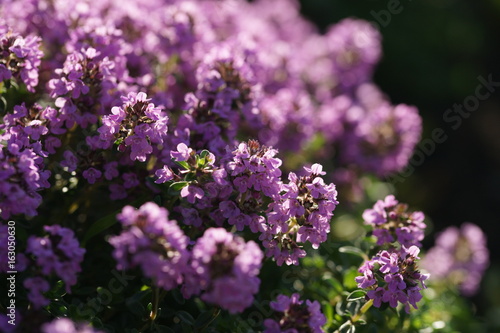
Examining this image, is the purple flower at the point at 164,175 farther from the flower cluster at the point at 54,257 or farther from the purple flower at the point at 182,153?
the flower cluster at the point at 54,257

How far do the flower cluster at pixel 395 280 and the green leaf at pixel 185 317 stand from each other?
29.2 inches

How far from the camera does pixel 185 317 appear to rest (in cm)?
234

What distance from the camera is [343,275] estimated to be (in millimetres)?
2939

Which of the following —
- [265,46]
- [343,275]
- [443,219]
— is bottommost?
[443,219]

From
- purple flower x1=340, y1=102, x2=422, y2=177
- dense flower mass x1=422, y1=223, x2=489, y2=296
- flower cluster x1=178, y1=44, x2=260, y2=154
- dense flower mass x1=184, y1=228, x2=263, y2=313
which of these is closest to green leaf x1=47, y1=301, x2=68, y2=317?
dense flower mass x1=184, y1=228, x2=263, y2=313

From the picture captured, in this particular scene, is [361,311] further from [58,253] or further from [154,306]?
[58,253]

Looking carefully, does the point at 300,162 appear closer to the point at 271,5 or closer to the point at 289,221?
the point at 289,221

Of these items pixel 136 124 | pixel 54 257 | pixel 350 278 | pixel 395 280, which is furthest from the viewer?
pixel 350 278

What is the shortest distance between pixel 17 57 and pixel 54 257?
1.12m

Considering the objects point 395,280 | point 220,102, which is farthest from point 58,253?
point 395,280

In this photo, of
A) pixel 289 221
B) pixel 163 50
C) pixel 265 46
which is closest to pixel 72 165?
pixel 289 221

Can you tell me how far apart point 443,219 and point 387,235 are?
10.8 ft

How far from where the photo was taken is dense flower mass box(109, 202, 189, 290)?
5.84 ft

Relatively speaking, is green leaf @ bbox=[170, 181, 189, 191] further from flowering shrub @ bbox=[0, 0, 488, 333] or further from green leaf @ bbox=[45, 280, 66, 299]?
green leaf @ bbox=[45, 280, 66, 299]
